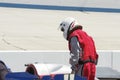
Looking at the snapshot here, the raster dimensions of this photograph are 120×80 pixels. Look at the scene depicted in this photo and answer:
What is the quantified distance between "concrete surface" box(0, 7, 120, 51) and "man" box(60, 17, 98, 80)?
6733mm

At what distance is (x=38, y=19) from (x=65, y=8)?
423cm

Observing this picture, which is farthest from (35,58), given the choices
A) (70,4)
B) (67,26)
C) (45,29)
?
(70,4)

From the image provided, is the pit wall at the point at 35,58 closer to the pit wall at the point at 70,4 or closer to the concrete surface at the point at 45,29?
the concrete surface at the point at 45,29

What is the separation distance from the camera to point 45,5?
2352 cm

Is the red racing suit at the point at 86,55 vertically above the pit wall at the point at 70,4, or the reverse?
the red racing suit at the point at 86,55

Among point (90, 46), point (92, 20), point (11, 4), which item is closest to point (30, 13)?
point (11, 4)

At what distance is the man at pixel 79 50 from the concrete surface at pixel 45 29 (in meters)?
6.73

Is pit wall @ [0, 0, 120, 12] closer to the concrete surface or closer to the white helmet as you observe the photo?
the concrete surface

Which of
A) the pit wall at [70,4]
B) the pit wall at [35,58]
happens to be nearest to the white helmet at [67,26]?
the pit wall at [35,58]

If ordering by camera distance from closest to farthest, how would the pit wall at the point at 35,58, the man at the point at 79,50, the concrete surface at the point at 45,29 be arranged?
1. the man at the point at 79,50
2. the pit wall at the point at 35,58
3. the concrete surface at the point at 45,29

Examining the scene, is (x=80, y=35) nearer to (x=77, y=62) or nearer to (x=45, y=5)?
(x=77, y=62)

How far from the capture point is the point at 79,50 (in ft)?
18.6

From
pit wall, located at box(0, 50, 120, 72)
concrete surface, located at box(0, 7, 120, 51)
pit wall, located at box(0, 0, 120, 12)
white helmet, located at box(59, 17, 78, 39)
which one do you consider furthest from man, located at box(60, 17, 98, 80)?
pit wall, located at box(0, 0, 120, 12)

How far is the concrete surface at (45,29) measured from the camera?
540 inches
